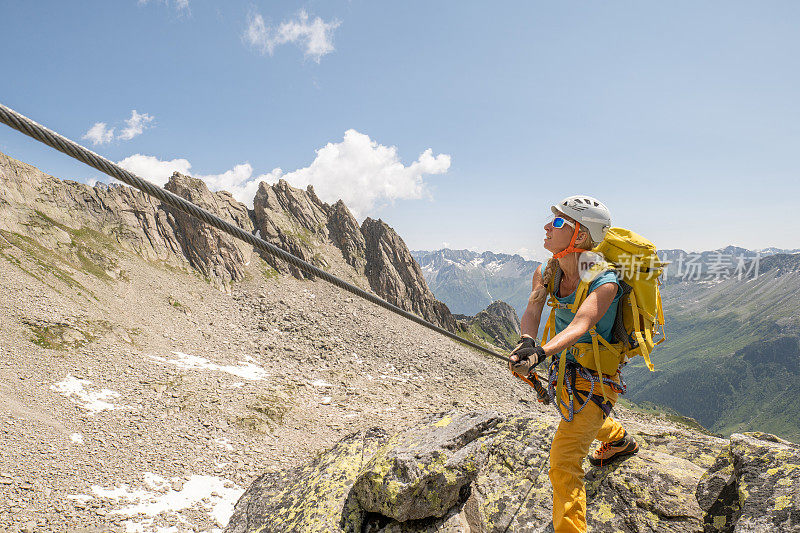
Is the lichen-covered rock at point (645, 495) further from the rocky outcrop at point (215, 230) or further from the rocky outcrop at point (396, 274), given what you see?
the rocky outcrop at point (396, 274)

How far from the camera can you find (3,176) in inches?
2253

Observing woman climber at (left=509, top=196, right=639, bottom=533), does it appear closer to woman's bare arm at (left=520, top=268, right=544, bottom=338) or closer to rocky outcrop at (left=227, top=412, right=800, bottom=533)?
woman's bare arm at (left=520, top=268, right=544, bottom=338)

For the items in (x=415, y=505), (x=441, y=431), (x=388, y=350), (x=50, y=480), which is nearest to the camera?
(x=415, y=505)

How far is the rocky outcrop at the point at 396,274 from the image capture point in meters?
111

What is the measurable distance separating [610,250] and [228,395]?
125 ft

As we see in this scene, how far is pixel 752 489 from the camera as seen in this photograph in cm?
448

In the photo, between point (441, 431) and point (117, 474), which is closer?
point (441, 431)

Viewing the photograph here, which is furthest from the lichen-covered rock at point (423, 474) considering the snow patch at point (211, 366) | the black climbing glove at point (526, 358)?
the snow patch at point (211, 366)

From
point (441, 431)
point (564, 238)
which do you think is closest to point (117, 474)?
point (441, 431)

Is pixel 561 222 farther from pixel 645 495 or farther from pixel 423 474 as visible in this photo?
pixel 423 474

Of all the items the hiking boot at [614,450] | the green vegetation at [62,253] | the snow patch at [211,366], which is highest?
the green vegetation at [62,253]

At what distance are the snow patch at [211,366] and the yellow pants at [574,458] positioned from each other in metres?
43.0

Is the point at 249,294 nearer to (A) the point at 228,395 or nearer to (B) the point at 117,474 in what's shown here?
(A) the point at 228,395

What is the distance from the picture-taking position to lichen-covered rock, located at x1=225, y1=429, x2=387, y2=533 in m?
7.42
